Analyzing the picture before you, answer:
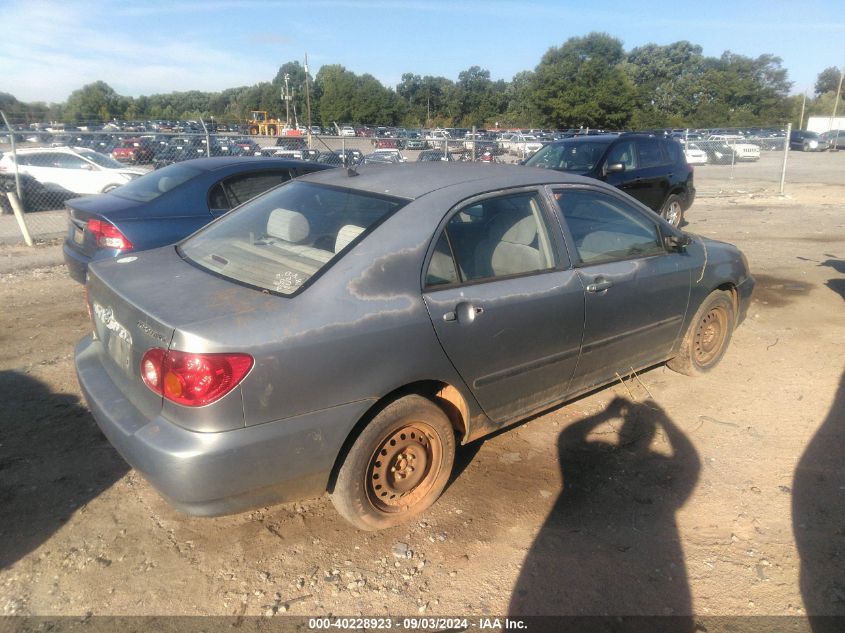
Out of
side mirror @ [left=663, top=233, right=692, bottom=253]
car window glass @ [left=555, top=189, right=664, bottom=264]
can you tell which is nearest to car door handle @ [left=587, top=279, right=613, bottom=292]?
car window glass @ [left=555, top=189, right=664, bottom=264]

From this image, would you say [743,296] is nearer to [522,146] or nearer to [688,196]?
[688,196]

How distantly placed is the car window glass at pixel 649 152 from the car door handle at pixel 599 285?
745 centimetres

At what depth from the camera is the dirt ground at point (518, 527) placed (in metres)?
2.58

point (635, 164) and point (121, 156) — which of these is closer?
point (635, 164)

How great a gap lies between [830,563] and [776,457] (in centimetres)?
98

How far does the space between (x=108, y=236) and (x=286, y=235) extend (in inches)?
114

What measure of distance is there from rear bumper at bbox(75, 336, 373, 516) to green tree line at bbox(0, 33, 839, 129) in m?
49.4

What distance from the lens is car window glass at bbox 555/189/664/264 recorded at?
3695 millimetres

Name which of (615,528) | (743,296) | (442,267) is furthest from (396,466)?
(743,296)

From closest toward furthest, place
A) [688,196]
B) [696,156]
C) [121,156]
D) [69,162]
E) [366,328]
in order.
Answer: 1. [366,328]
2. [688,196]
3. [69,162]
4. [121,156]
5. [696,156]

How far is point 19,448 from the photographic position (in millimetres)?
3582

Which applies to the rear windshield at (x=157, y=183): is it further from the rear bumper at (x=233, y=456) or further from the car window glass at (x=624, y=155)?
the car window glass at (x=624, y=155)

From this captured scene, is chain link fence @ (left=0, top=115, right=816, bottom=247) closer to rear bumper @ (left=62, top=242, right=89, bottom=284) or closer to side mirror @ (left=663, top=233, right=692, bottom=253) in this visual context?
rear bumper @ (left=62, top=242, right=89, bottom=284)

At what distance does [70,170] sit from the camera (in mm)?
14836
